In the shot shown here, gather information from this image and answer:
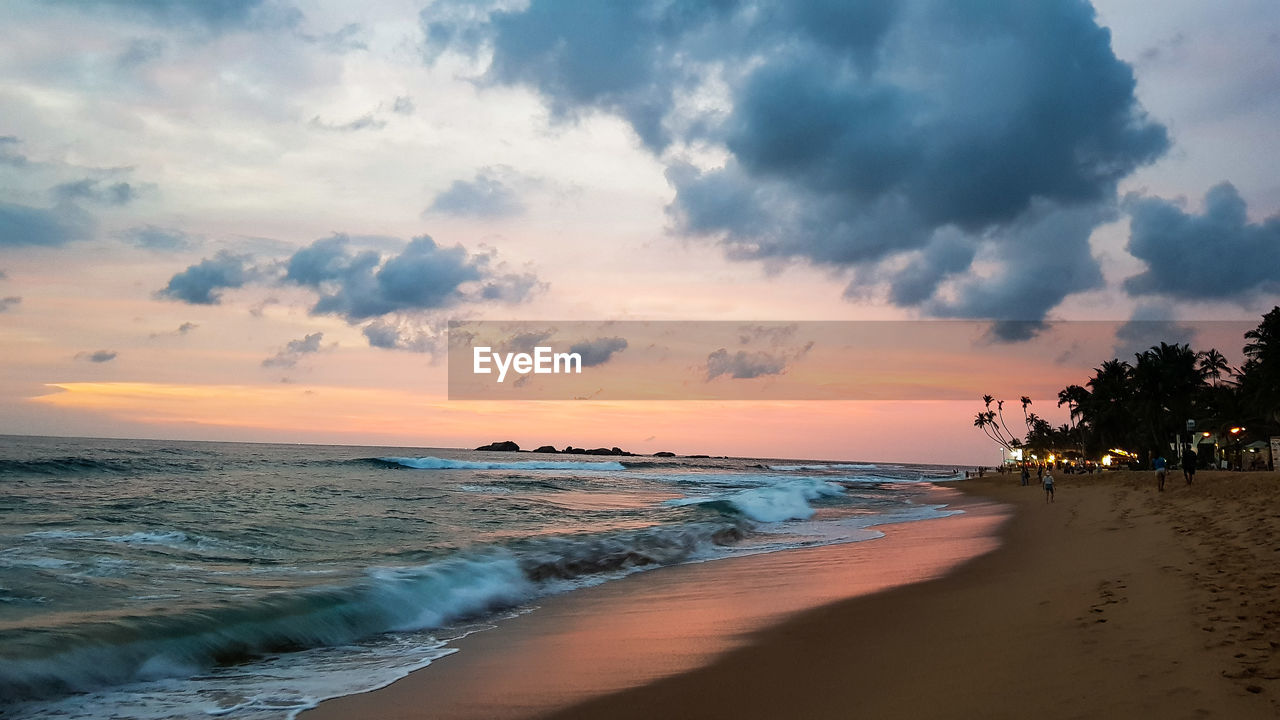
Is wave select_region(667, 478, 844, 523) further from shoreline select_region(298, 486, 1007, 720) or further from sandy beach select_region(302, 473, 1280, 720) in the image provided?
sandy beach select_region(302, 473, 1280, 720)

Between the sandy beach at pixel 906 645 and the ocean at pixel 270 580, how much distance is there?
1123mm

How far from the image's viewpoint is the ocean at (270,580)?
6758 millimetres

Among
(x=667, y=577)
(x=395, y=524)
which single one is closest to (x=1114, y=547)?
(x=667, y=577)

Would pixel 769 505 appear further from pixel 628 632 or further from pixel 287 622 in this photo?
pixel 287 622

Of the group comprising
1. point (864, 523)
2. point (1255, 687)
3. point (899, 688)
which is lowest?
point (864, 523)

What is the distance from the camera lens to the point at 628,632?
8.44 meters

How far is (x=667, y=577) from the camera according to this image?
515 inches

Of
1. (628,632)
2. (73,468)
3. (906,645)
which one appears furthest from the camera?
(73,468)

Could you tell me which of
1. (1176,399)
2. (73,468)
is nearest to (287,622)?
(73,468)

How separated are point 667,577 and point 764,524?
1191 cm

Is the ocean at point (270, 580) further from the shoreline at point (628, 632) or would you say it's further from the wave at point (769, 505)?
the wave at point (769, 505)

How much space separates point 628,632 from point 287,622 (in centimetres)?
402

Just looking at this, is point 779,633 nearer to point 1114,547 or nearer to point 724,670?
point 724,670

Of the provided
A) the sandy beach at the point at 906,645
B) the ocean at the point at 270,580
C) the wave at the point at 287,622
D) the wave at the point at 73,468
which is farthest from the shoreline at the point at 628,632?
the wave at the point at 73,468
